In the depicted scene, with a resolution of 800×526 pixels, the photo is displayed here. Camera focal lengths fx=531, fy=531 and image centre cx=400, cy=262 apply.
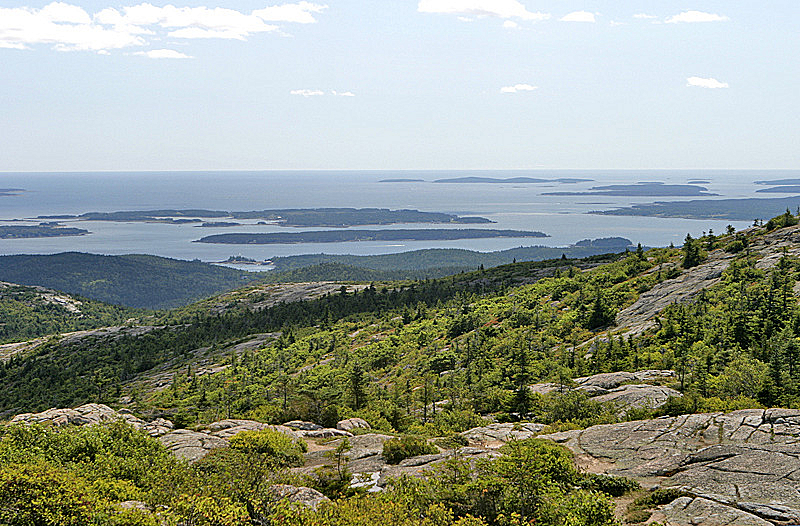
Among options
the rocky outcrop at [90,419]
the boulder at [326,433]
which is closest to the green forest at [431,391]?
the rocky outcrop at [90,419]

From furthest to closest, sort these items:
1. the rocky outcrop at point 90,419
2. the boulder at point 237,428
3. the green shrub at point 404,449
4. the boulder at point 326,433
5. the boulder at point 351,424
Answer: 1. the boulder at point 351,424
2. the rocky outcrop at point 90,419
3. the boulder at point 326,433
4. the boulder at point 237,428
5. the green shrub at point 404,449

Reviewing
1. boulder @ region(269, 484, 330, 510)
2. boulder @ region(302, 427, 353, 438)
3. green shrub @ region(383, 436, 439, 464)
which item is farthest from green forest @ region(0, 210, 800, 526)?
boulder @ region(302, 427, 353, 438)

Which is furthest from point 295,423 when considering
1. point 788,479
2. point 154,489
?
point 788,479

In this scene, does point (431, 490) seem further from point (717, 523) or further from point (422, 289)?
point (422, 289)

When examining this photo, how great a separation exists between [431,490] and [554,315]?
1471 inches

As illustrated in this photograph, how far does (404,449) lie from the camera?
2391 cm

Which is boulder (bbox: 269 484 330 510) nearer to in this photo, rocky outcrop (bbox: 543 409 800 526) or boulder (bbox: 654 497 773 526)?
rocky outcrop (bbox: 543 409 800 526)

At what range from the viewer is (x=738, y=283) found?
43.3m

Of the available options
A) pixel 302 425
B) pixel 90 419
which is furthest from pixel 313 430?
pixel 90 419

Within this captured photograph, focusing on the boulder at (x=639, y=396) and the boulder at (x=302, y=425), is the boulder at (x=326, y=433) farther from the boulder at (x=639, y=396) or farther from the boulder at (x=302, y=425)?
the boulder at (x=639, y=396)

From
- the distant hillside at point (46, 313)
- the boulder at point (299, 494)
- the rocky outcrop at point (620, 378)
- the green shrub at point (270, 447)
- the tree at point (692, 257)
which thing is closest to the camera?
the boulder at point (299, 494)

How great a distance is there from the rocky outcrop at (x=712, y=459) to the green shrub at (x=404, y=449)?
605 centimetres

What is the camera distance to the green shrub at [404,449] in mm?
23812

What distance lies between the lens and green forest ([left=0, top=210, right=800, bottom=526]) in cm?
1644
